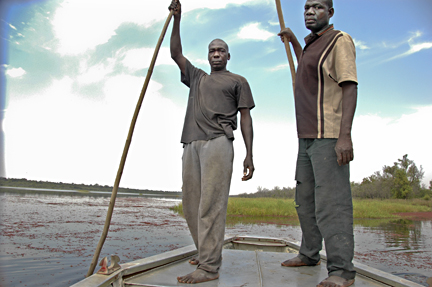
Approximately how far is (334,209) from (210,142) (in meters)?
0.92

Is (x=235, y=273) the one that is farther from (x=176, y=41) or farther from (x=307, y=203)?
(x=176, y=41)

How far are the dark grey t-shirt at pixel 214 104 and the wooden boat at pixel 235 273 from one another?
3.04 feet

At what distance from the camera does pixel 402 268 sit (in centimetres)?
697

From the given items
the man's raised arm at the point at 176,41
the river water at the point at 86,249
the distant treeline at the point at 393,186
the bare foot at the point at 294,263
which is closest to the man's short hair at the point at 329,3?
the man's raised arm at the point at 176,41

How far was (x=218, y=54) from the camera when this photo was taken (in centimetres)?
240

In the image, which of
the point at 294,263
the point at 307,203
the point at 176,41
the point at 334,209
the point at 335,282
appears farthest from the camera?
the point at 176,41

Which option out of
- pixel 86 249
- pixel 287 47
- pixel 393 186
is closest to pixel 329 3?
pixel 287 47

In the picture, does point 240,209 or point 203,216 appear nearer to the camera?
point 203,216

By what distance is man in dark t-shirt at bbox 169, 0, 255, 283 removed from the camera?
2057 millimetres

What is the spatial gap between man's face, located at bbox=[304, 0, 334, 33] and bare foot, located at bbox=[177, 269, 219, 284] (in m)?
1.81

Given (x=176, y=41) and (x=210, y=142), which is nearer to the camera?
(x=210, y=142)

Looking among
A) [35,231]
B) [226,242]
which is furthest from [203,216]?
[35,231]

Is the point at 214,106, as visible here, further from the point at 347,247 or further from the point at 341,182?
the point at 347,247

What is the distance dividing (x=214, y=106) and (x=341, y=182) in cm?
102
